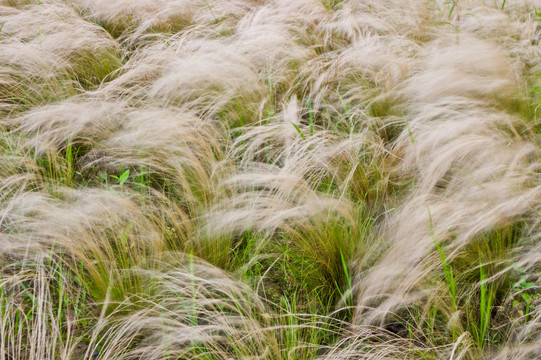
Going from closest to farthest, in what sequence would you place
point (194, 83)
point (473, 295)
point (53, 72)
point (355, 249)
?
1. point (473, 295)
2. point (355, 249)
3. point (194, 83)
4. point (53, 72)

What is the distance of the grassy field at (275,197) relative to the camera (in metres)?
1.13

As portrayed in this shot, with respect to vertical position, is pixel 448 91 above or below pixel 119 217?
above

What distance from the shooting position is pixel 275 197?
4.64 ft

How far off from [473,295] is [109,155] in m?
1.50

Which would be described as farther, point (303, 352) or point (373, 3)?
point (373, 3)

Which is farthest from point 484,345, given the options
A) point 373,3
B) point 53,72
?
point 373,3

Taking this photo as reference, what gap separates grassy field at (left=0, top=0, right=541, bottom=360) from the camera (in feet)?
3.71

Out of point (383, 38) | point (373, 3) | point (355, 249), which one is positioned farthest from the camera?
point (373, 3)

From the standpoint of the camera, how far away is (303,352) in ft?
3.49

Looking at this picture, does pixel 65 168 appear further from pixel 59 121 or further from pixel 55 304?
pixel 55 304

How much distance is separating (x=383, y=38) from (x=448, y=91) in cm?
83

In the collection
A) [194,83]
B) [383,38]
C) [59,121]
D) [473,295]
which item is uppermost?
[383,38]

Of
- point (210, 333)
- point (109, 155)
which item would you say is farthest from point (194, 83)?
point (210, 333)

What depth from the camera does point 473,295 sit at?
121 centimetres
